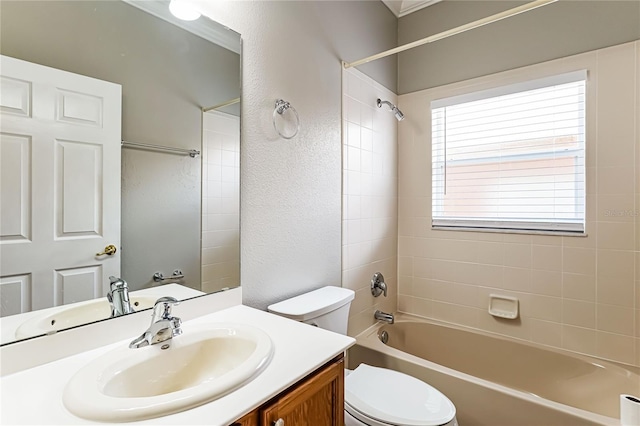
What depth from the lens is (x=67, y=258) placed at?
0.92 meters

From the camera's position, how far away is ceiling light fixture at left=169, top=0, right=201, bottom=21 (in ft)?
3.76

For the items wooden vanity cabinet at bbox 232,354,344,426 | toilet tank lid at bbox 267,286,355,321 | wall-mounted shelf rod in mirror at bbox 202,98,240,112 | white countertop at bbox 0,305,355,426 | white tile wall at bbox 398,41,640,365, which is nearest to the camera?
white countertop at bbox 0,305,355,426

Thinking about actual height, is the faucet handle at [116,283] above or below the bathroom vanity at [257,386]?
above

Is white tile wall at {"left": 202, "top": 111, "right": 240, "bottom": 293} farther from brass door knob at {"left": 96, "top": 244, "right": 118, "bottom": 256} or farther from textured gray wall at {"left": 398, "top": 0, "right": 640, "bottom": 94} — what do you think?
textured gray wall at {"left": 398, "top": 0, "right": 640, "bottom": 94}

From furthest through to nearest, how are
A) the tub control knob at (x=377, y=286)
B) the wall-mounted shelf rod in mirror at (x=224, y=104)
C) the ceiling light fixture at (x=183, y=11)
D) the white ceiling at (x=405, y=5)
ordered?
the white ceiling at (x=405, y=5)
the tub control knob at (x=377, y=286)
the wall-mounted shelf rod in mirror at (x=224, y=104)
the ceiling light fixture at (x=183, y=11)

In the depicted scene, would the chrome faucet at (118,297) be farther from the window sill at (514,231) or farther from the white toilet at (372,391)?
the window sill at (514,231)

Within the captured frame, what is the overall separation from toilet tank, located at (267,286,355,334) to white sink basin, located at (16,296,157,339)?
0.59m

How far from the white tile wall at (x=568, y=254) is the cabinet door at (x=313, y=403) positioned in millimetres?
1558

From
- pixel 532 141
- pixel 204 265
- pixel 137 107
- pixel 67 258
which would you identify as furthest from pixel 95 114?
pixel 532 141

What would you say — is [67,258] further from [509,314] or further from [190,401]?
[509,314]

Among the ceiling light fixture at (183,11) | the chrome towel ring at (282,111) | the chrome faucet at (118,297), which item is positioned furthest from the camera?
the chrome towel ring at (282,111)

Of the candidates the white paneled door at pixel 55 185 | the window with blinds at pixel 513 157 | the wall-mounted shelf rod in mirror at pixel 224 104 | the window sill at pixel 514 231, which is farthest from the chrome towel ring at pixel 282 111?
the window sill at pixel 514 231

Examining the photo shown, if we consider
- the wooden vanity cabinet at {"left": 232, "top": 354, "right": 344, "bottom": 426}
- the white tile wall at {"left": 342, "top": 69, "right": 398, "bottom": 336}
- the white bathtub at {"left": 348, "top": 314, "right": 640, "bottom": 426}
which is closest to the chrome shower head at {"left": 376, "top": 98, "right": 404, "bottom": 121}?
the white tile wall at {"left": 342, "top": 69, "right": 398, "bottom": 336}

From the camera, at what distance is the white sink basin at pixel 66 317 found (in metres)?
0.84
